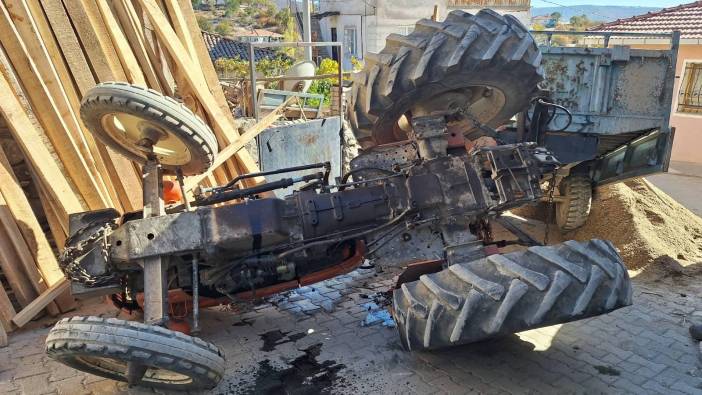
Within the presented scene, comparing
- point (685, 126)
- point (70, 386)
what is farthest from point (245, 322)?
point (685, 126)

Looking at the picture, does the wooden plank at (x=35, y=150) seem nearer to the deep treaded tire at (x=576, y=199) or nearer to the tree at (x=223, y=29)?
the deep treaded tire at (x=576, y=199)

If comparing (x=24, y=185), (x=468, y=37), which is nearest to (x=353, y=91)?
(x=468, y=37)

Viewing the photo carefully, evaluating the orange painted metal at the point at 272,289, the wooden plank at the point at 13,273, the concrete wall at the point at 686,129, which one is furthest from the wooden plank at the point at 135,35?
the concrete wall at the point at 686,129

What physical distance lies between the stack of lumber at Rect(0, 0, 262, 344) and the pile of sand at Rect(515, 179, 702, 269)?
4795 mm

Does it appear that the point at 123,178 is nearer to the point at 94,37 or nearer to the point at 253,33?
the point at 94,37

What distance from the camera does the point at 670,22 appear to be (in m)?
12.8

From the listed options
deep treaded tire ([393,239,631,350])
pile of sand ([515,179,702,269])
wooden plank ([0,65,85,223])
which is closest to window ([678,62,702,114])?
pile of sand ([515,179,702,269])

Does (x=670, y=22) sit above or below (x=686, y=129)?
above

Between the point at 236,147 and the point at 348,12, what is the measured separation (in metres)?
23.5

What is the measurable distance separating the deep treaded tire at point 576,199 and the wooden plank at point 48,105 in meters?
5.45

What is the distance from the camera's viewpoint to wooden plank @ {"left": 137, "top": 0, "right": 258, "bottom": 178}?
5.70m

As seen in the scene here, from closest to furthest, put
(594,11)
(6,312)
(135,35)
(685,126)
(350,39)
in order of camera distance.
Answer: (6,312), (135,35), (685,126), (350,39), (594,11)

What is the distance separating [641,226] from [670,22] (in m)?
8.64

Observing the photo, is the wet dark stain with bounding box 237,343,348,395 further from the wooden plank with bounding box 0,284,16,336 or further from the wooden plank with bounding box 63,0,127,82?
the wooden plank with bounding box 63,0,127,82
